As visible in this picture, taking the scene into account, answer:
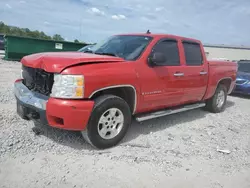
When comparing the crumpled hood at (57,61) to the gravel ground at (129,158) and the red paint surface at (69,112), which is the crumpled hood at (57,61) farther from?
the gravel ground at (129,158)

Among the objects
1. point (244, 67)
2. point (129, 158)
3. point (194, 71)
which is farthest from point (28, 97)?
point (244, 67)

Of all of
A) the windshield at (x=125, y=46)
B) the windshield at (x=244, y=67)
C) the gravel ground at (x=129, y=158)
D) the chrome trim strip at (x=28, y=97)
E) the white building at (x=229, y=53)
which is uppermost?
the white building at (x=229, y=53)

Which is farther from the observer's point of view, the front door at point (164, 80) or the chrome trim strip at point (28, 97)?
the front door at point (164, 80)

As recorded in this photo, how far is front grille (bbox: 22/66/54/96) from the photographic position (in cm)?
332

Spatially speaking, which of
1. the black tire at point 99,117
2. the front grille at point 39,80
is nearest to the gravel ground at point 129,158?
the black tire at point 99,117

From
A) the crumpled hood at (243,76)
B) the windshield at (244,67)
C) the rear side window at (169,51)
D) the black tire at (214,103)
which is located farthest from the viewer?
the windshield at (244,67)

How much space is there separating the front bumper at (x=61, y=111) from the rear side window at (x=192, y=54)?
2685 mm

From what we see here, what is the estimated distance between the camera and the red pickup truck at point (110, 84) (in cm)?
315

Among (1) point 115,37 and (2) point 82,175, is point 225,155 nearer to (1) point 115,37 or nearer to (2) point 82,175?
(2) point 82,175

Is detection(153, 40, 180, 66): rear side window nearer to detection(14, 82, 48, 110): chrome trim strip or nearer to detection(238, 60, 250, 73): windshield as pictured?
detection(14, 82, 48, 110): chrome trim strip

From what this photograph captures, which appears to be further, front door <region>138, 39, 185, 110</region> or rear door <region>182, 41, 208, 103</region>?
rear door <region>182, 41, 208, 103</region>

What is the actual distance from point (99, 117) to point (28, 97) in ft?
3.64

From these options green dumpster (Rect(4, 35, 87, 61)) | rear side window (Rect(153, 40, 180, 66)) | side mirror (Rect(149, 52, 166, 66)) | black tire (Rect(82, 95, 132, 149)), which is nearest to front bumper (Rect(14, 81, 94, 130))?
black tire (Rect(82, 95, 132, 149))

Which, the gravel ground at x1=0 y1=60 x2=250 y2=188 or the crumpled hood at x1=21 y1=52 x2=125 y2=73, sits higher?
the crumpled hood at x1=21 y1=52 x2=125 y2=73
